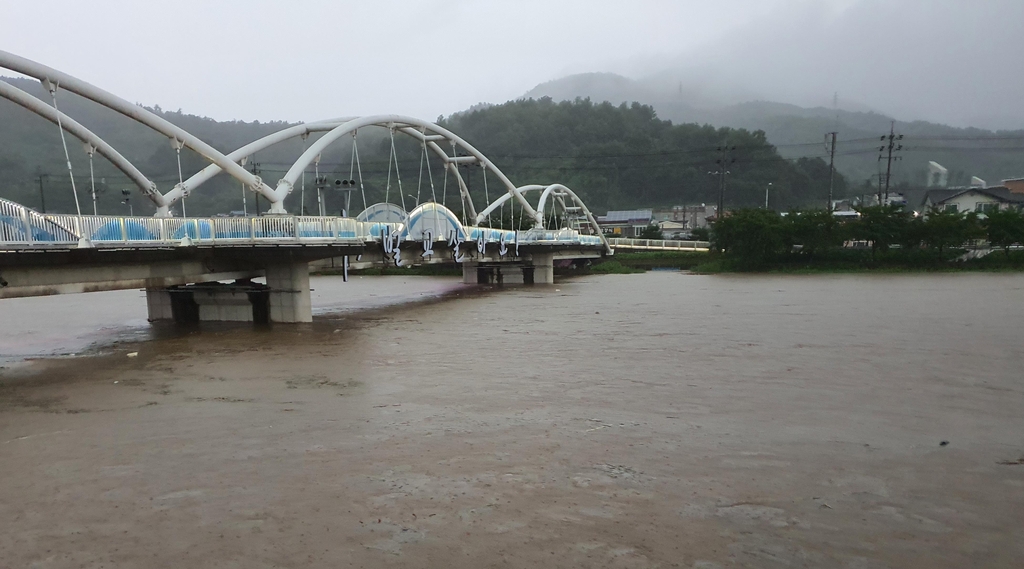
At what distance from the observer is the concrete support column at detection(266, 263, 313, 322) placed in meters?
24.5

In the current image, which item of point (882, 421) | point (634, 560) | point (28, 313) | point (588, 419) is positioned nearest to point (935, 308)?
point (882, 421)

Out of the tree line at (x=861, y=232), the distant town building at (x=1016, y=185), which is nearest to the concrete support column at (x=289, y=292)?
the tree line at (x=861, y=232)

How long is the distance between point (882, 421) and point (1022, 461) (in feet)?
6.57

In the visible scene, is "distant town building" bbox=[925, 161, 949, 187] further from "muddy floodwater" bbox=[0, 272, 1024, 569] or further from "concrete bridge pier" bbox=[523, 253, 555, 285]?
"muddy floodwater" bbox=[0, 272, 1024, 569]

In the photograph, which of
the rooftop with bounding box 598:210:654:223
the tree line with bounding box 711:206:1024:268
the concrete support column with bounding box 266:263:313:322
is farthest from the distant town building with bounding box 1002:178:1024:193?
the concrete support column with bounding box 266:263:313:322

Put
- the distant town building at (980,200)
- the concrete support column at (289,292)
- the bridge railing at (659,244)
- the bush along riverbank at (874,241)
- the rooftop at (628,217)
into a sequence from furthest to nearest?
the rooftop at (628,217), the distant town building at (980,200), the bridge railing at (659,244), the bush along riverbank at (874,241), the concrete support column at (289,292)

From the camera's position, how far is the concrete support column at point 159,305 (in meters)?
26.1

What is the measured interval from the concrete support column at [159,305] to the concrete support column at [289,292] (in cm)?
444

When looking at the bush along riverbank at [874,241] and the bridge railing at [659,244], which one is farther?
the bridge railing at [659,244]

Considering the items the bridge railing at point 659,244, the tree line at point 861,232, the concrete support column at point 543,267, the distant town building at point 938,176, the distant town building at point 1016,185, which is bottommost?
the concrete support column at point 543,267

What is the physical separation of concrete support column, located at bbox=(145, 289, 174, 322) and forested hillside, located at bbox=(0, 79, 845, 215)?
66.2 m

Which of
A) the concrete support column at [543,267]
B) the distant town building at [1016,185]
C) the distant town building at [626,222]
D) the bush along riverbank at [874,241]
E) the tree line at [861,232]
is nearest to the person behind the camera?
the bush along riverbank at [874,241]

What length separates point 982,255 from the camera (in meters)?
47.9

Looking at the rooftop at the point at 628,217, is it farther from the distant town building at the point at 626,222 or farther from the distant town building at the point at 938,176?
the distant town building at the point at 938,176
